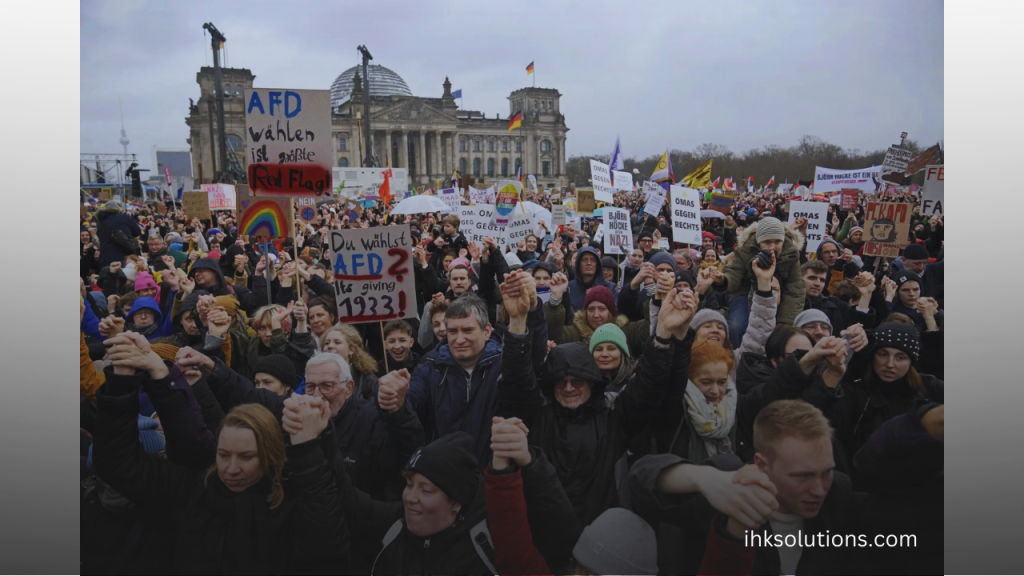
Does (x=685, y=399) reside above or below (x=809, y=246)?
below

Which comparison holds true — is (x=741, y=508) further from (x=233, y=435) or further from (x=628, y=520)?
(x=233, y=435)

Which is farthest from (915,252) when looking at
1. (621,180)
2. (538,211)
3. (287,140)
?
(621,180)

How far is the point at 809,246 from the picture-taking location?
7.70 meters

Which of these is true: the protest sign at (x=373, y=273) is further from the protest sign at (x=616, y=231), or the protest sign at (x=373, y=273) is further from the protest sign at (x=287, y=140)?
the protest sign at (x=616, y=231)

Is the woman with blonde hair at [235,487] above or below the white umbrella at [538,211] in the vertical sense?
below

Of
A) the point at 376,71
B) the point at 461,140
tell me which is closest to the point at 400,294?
the point at 376,71

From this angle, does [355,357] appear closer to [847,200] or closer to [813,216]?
[813,216]

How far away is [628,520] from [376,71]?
235 ft

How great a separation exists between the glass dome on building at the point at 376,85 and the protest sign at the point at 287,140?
217 feet

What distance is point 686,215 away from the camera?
7.95 meters

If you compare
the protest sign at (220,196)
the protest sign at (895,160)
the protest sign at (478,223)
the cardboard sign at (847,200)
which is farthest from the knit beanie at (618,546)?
the protest sign at (220,196)

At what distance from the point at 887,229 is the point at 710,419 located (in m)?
5.08

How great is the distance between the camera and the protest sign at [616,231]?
781 cm
